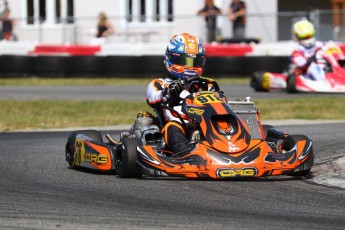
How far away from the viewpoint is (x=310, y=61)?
699 inches

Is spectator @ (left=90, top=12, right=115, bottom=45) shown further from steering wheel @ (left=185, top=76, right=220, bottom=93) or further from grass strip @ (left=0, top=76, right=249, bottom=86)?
steering wheel @ (left=185, top=76, right=220, bottom=93)

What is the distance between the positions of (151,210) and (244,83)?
573 inches

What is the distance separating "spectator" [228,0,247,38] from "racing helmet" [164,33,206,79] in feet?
45.9

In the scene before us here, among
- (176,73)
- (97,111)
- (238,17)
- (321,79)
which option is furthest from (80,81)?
(176,73)

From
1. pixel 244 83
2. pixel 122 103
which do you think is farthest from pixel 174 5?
pixel 122 103

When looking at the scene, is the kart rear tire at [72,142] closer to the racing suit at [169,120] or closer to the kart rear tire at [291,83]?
the racing suit at [169,120]

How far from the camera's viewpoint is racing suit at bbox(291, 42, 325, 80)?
58.3ft

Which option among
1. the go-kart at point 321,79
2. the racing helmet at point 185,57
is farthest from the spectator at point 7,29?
the racing helmet at point 185,57

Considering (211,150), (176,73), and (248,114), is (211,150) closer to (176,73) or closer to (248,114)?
(248,114)

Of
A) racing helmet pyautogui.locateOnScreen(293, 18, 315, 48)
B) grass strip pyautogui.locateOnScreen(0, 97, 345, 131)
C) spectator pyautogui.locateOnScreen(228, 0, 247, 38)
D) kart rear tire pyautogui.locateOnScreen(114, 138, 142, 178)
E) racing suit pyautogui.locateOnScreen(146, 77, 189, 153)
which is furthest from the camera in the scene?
spectator pyautogui.locateOnScreen(228, 0, 247, 38)

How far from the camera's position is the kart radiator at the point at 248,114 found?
8.00m

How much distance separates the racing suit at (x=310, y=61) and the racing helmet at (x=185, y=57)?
926 centimetres

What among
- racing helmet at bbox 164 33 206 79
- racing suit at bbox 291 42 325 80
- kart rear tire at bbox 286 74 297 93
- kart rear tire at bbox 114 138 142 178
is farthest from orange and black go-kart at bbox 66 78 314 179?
kart rear tire at bbox 286 74 297 93

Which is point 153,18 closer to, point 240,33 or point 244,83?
point 240,33
